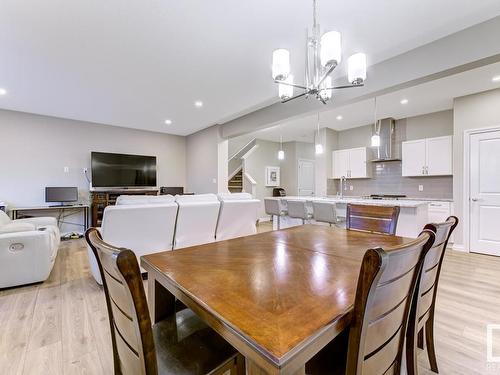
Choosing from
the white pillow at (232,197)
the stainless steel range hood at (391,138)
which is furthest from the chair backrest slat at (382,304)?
the stainless steel range hood at (391,138)

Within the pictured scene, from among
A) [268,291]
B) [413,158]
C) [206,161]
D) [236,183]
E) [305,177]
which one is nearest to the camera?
[268,291]

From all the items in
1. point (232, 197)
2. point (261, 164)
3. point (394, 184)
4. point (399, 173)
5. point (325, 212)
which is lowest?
point (325, 212)

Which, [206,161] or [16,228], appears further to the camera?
[206,161]

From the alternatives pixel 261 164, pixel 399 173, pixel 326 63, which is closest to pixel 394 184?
pixel 399 173

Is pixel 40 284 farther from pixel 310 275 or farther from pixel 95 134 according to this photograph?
pixel 95 134

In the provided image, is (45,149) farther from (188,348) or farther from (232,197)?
(188,348)

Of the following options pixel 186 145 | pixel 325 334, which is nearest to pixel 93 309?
pixel 325 334

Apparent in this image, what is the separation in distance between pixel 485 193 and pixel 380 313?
4.61 meters

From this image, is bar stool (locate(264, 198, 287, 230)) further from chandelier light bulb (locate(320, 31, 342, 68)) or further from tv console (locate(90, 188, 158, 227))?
tv console (locate(90, 188, 158, 227))

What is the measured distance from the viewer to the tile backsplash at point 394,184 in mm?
4897

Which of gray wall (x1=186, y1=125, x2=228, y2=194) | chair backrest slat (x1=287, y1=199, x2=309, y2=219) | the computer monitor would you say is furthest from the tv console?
chair backrest slat (x1=287, y1=199, x2=309, y2=219)

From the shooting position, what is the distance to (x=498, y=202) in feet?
12.2

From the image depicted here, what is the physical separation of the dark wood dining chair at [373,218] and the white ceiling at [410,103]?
2.85 m

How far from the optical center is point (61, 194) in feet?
16.7
